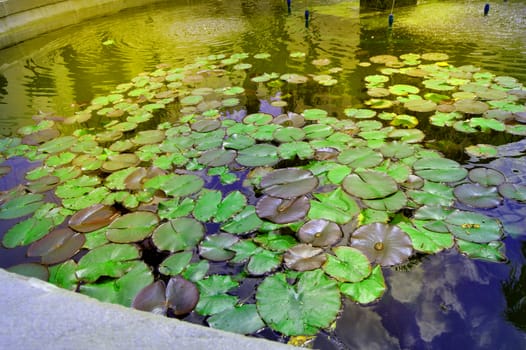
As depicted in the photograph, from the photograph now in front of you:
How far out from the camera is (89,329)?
40.8 inches

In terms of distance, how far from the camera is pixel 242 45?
5641 millimetres

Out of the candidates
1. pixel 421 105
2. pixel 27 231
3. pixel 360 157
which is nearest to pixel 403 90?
pixel 421 105

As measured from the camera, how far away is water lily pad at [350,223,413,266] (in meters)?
1.73

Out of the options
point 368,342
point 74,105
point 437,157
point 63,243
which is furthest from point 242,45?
point 368,342

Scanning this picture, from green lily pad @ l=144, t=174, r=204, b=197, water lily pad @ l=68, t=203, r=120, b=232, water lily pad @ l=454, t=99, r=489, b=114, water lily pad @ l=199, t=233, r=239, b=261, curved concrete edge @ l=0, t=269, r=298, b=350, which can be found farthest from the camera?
water lily pad @ l=454, t=99, r=489, b=114

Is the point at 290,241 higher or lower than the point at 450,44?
lower

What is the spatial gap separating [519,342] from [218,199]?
62.4 inches

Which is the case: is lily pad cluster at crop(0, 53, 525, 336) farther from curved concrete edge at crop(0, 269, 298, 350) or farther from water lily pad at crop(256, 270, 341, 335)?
curved concrete edge at crop(0, 269, 298, 350)

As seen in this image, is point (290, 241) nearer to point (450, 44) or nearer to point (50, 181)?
point (50, 181)

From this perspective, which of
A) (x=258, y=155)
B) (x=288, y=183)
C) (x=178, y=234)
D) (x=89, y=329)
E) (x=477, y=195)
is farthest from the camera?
(x=258, y=155)

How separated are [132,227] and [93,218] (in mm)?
292


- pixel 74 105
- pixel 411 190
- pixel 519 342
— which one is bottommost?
pixel 519 342

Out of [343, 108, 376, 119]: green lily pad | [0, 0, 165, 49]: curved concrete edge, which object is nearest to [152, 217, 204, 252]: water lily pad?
[343, 108, 376, 119]: green lily pad

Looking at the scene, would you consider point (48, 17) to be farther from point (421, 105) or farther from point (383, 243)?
point (383, 243)
